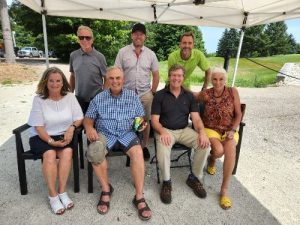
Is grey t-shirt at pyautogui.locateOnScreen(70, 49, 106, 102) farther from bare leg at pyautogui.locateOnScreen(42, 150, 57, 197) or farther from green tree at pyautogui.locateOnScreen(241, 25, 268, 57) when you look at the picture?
green tree at pyautogui.locateOnScreen(241, 25, 268, 57)

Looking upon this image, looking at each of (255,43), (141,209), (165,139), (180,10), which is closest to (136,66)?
(165,139)

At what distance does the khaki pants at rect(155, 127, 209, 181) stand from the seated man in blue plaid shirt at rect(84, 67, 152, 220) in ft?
0.93

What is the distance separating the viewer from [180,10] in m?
5.66

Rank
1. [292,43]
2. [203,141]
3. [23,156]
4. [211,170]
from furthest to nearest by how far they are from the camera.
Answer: [292,43], [211,170], [203,141], [23,156]

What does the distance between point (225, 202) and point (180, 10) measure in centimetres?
403

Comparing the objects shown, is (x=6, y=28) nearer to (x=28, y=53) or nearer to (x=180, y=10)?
(x=180, y=10)

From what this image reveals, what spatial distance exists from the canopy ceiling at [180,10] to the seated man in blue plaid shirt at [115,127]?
2305mm

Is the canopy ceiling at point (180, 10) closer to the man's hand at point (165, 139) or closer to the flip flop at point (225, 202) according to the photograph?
the man's hand at point (165, 139)

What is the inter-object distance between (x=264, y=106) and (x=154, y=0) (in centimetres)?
514

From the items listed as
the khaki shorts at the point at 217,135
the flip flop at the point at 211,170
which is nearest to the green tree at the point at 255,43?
the flip flop at the point at 211,170

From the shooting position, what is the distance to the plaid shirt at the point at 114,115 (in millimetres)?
3242

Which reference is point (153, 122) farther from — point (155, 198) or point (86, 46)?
point (86, 46)

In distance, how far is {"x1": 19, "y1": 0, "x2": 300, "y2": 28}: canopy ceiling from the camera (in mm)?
5082

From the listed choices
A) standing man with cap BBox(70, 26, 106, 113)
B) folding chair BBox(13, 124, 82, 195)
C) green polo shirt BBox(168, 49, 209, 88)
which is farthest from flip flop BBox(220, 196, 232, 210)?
standing man with cap BBox(70, 26, 106, 113)
